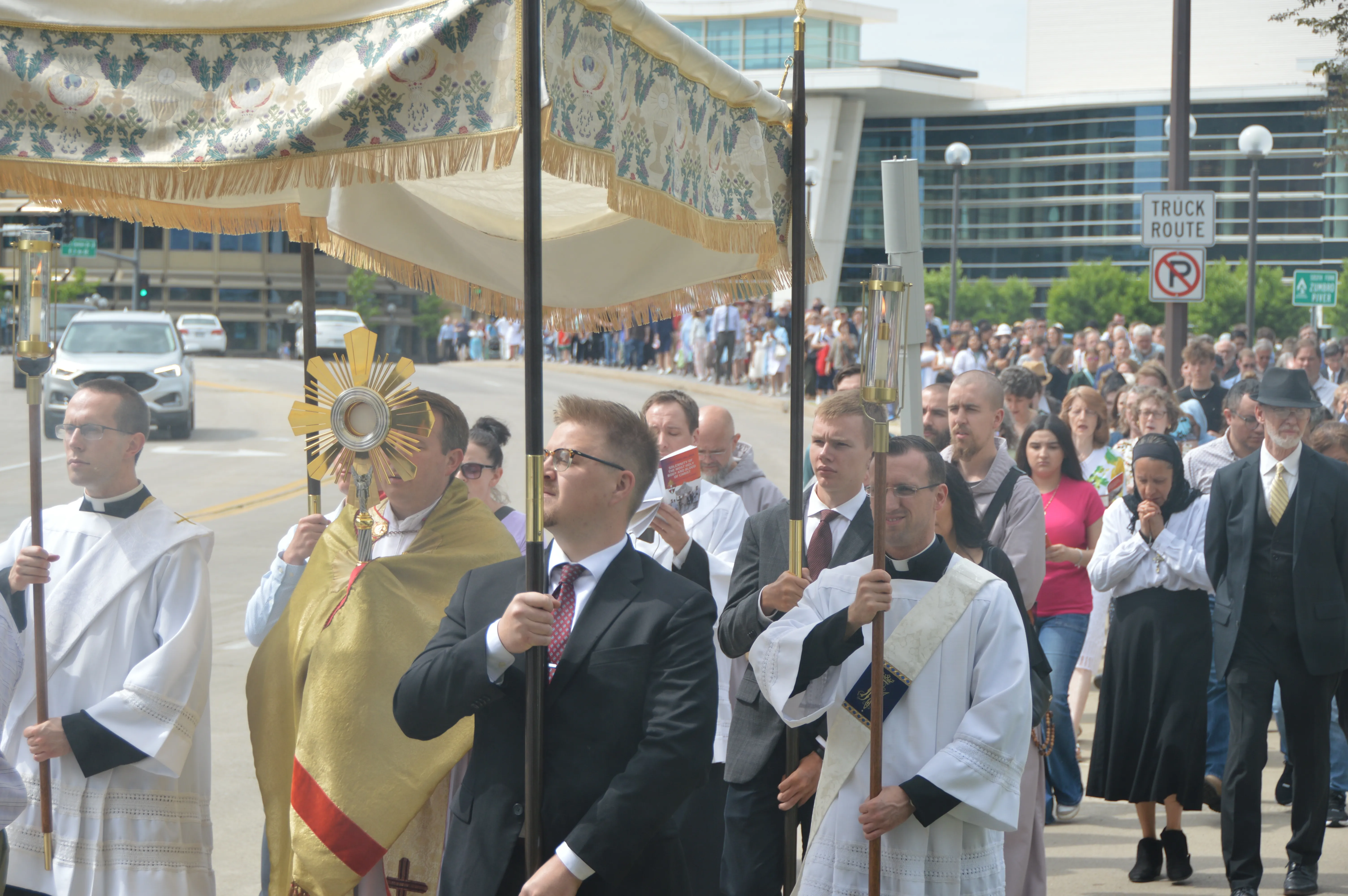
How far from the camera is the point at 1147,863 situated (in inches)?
242

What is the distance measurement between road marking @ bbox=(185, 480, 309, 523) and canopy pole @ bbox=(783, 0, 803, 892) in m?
12.7

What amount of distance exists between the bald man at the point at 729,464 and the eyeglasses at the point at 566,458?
284 centimetres

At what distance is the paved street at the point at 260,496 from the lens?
642 centimetres

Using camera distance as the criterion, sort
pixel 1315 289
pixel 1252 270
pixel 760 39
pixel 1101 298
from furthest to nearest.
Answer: pixel 760 39 < pixel 1101 298 < pixel 1315 289 < pixel 1252 270

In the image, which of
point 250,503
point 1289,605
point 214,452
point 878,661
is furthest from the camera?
point 214,452

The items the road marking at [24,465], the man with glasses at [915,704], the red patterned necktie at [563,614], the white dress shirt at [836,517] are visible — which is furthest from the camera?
the road marking at [24,465]

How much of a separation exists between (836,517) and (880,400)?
86cm

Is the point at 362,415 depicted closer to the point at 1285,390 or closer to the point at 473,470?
the point at 473,470

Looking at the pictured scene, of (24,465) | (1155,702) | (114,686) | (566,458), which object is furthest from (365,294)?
(566,458)

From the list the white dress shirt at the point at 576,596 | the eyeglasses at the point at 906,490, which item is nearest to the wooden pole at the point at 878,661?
the eyeglasses at the point at 906,490

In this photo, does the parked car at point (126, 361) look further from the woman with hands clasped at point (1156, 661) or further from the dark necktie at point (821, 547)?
the dark necktie at point (821, 547)

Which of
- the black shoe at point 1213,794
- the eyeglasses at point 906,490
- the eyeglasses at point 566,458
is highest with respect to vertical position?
the eyeglasses at point 566,458

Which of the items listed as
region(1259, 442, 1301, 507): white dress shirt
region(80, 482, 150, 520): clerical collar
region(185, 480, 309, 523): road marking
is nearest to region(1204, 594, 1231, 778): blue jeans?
region(1259, 442, 1301, 507): white dress shirt

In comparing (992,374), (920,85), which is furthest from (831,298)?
(992,374)
